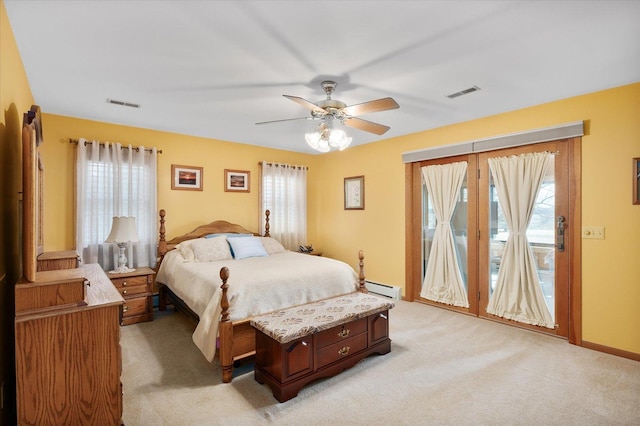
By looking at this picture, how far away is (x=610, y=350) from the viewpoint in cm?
299

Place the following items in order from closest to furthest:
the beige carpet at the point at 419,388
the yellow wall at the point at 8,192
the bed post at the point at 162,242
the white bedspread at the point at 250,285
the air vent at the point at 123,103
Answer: the yellow wall at the point at 8,192 < the beige carpet at the point at 419,388 < the white bedspread at the point at 250,285 < the air vent at the point at 123,103 < the bed post at the point at 162,242

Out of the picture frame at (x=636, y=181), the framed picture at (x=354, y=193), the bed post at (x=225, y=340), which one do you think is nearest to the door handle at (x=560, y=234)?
the picture frame at (x=636, y=181)

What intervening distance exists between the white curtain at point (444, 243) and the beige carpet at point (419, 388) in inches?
38.3

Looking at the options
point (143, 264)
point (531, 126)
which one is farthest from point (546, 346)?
point (143, 264)

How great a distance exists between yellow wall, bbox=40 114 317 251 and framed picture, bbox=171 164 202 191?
6cm

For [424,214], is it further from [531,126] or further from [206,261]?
[206,261]

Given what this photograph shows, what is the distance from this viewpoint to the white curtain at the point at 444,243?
4207 millimetres

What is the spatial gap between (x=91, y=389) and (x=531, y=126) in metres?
4.45

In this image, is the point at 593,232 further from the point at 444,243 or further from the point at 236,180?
the point at 236,180

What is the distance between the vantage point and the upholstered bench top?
2340mm

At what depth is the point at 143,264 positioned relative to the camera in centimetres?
424

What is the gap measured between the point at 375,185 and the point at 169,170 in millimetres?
3162

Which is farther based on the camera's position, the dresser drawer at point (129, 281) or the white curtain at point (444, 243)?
the white curtain at point (444, 243)

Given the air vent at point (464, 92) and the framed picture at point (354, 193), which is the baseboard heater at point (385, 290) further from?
the air vent at point (464, 92)
